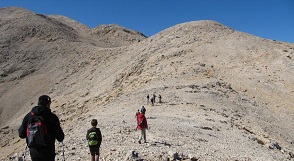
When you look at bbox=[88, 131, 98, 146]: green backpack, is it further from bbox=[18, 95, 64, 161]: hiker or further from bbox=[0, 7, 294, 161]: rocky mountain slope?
bbox=[18, 95, 64, 161]: hiker

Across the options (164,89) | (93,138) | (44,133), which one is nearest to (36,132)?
(44,133)

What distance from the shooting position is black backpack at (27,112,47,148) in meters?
5.79

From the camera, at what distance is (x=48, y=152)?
5926mm

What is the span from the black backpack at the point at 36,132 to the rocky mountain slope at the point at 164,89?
513 cm

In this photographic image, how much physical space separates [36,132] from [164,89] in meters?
24.6

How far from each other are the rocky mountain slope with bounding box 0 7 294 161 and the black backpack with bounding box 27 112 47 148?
16.8 ft

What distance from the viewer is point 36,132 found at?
581 cm

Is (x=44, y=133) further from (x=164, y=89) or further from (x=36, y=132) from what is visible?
(x=164, y=89)

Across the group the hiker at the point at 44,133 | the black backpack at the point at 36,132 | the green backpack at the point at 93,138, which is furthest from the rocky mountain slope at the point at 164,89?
the black backpack at the point at 36,132

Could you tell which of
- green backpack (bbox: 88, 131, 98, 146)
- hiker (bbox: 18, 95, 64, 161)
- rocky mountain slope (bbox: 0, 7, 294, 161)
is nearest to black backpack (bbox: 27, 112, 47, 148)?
hiker (bbox: 18, 95, 64, 161)

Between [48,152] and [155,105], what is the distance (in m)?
19.6

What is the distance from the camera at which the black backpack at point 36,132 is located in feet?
19.0

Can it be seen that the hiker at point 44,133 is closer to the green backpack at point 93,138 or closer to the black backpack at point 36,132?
the black backpack at point 36,132

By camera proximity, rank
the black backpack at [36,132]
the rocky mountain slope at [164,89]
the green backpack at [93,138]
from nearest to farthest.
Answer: the black backpack at [36,132]
the green backpack at [93,138]
the rocky mountain slope at [164,89]
